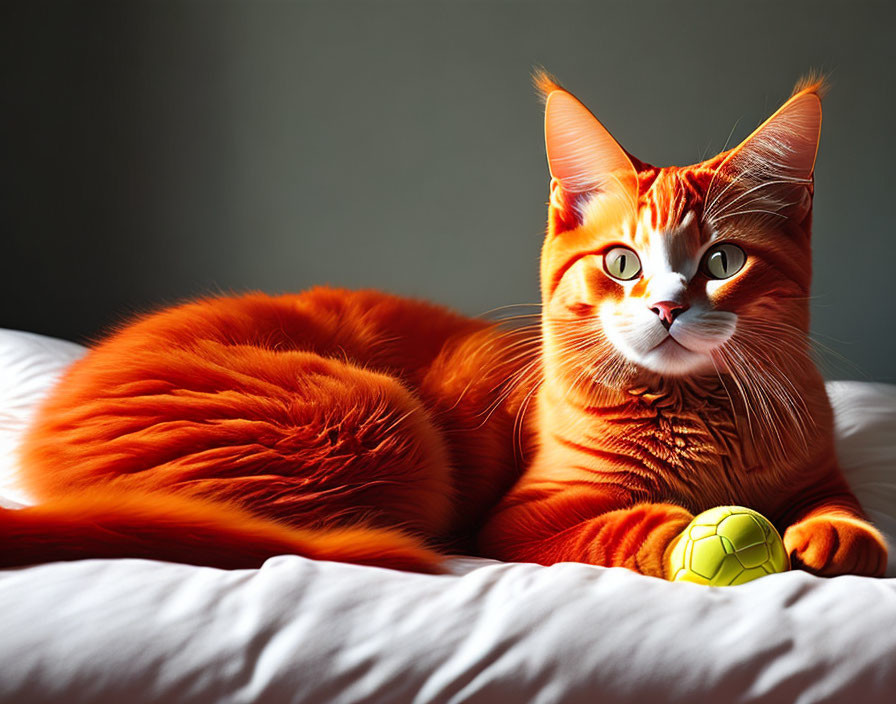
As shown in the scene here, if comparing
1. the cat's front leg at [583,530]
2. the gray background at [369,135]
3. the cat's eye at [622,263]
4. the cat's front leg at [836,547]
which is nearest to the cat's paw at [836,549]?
the cat's front leg at [836,547]

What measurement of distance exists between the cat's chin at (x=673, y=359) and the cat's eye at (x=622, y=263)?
11 cm

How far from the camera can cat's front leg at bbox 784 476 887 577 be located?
89 cm

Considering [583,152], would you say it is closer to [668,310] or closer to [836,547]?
[668,310]

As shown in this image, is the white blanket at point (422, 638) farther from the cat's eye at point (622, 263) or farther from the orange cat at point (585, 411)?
the cat's eye at point (622, 263)

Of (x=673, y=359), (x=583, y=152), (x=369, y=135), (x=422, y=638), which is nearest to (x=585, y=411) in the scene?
(x=673, y=359)

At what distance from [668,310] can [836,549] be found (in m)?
0.34

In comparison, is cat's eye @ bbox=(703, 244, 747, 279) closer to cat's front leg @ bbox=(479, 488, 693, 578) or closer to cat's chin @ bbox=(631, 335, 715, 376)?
cat's chin @ bbox=(631, 335, 715, 376)

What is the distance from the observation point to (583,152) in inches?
44.7

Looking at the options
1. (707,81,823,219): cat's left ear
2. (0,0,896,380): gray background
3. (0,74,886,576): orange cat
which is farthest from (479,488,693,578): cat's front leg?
(0,0,896,380): gray background

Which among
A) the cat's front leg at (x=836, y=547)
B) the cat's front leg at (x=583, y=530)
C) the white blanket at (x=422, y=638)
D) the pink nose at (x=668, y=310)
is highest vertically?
the pink nose at (x=668, y=310)

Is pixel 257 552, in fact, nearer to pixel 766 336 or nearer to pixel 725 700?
pixel 725 700

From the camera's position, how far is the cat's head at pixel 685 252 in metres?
1.00

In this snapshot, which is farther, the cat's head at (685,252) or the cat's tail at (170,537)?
the cat's head at (685,252)

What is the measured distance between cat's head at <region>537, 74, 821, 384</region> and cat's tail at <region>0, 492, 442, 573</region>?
0.40m
